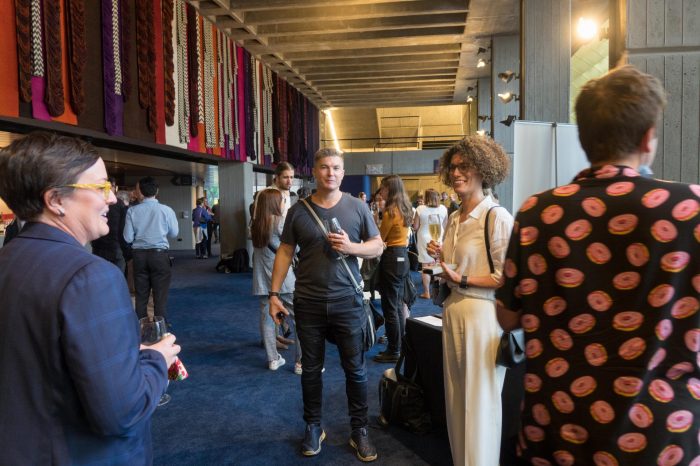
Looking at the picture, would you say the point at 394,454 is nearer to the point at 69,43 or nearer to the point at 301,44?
the point at 69,43

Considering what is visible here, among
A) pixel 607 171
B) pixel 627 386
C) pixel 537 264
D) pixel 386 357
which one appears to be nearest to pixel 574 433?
pixel 627 386

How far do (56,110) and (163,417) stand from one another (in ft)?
11.4

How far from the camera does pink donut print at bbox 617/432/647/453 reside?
3.27 ft

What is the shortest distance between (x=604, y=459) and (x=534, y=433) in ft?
0.55

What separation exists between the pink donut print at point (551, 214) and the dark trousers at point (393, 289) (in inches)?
137

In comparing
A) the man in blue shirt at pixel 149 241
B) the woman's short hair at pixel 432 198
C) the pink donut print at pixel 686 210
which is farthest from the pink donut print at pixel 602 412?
the woman's short hair at pixel 432 198

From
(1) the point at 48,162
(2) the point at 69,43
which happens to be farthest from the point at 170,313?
(1) the point at 48,162

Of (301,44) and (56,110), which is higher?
(301,44)

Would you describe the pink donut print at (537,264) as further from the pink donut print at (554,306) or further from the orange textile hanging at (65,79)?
the orange textile hanging at (65,79)

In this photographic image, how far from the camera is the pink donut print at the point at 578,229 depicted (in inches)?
41.1

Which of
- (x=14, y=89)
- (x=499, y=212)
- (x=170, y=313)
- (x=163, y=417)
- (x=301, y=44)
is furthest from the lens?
(x=301, y=44)

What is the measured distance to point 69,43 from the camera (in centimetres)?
516

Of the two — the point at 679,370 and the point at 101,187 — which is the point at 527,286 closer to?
the point at 679,370

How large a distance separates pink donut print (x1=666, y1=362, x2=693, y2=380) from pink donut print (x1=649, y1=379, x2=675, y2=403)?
2 centimetres
